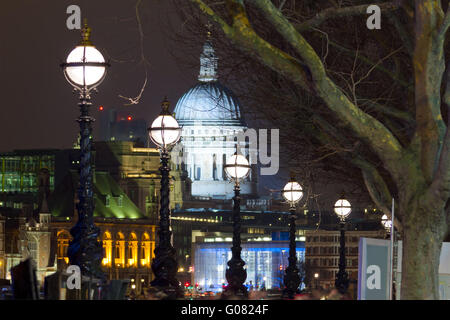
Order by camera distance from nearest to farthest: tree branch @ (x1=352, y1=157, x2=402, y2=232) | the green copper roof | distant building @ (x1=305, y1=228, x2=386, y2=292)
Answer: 1. tree branch @ (x1=352, y1=157, x2=402, y2=232)
2. the green copper roof
3. distant building @ (x1=305, y1=228, x2=386, y2=292)

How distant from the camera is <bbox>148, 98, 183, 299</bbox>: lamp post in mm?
28453

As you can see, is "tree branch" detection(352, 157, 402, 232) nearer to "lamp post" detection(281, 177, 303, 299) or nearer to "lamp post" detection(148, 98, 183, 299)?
"lamp post" detection(148, 98, 183, 299)

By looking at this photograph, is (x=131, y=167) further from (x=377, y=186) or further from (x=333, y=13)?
(x=333, y=13)

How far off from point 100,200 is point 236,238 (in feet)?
427

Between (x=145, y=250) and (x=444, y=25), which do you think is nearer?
(x=444, y=25)

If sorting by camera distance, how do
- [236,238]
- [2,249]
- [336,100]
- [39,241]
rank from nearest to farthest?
[336,100] < [236,238] < [39,241] < [2,249]

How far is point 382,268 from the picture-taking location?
667 inches

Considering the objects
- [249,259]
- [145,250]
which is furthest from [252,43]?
[249,259]

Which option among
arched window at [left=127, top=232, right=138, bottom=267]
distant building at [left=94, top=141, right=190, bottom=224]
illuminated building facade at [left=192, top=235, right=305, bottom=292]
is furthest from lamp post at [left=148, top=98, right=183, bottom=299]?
illuminated building facade at [left=192, top=235, right=305, bottom=292]

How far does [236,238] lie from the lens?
32625 millimetres

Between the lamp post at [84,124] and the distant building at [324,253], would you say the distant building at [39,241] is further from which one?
the lamp post at [84,124]

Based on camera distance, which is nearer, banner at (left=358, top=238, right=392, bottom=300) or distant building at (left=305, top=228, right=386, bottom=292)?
banner at (left=358, top=238, right=392, bottom=300)

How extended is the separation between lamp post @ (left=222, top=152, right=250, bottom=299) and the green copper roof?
121335mm
